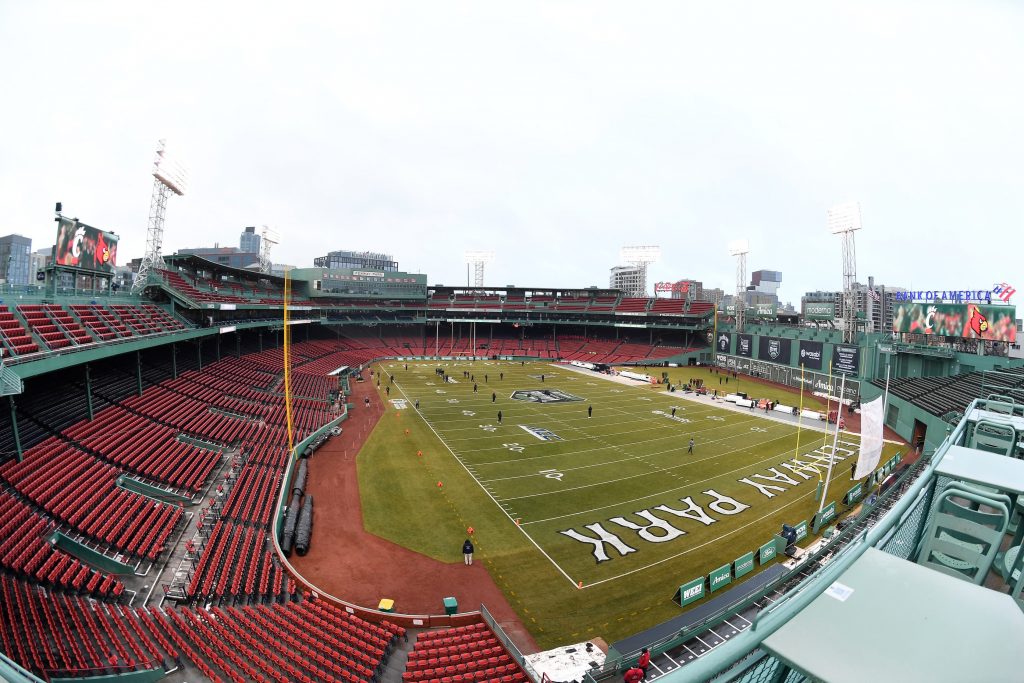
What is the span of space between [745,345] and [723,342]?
4.89m

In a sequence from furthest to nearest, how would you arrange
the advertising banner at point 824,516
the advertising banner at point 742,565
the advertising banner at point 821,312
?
the advertising banner at point 821,312
the advertising banner at point 824,516
the advertising banner at point 742,565

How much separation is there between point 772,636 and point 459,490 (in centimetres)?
2482

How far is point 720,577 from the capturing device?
58.5ft

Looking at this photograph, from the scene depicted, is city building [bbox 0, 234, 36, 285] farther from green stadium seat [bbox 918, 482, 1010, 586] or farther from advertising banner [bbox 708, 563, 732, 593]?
green stadium seat [bbox 918, 482, 1010, 586]

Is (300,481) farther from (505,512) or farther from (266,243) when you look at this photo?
(266,243)

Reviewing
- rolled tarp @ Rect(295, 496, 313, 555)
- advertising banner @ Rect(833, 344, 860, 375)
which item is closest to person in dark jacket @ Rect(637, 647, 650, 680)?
rolled tarp @ Rect(295, 496, 313, 555)

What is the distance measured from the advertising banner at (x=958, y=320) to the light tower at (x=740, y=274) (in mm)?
27626

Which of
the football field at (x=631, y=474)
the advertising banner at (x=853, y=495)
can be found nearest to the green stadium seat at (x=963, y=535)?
the football field at (x=631, y=474)

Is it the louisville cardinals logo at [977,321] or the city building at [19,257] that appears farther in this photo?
the city building at [19,257]

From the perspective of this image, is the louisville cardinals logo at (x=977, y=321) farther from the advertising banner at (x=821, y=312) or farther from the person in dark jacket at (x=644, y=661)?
the person in dark jacket at (x=644, y=661)

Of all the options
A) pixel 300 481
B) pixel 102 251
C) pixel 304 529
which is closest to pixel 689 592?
pixel 304 529

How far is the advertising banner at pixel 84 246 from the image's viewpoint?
30.6 meters

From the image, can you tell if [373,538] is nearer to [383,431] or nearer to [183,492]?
[183,492]

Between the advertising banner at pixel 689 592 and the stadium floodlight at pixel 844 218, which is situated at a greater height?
the stadium floodlight at pixel 844 218
